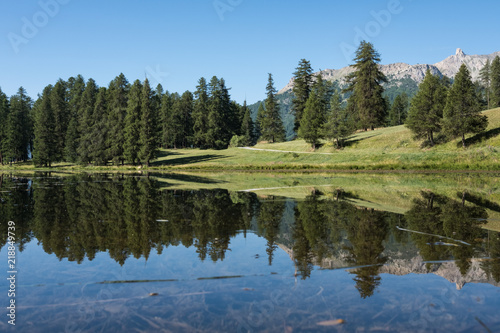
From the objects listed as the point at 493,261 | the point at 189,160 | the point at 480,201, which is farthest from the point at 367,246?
the point at 189,160

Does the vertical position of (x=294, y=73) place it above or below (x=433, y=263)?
above

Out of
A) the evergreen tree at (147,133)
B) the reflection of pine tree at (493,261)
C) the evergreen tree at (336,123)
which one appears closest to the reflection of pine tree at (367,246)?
the reflection of pine tree at (493,261)

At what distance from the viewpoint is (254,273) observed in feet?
22.7

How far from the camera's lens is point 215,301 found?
5.51 meters

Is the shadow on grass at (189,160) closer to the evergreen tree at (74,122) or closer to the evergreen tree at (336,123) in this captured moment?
the evergreen tree at (74,122)

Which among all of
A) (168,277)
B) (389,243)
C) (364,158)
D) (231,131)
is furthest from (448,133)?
(231,131)

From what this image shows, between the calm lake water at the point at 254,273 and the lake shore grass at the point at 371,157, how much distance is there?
1340 inches

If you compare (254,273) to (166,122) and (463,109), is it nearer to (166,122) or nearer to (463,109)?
(463,109)

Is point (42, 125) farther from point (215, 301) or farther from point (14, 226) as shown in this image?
point (215, 301)

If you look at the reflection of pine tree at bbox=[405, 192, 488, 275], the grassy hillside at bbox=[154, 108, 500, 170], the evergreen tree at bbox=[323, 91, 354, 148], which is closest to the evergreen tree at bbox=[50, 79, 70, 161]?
the grassy hillside at bbox=[154, 108, 500, 170]

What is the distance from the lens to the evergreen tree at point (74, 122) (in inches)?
2800

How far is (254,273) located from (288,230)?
13.2 feet

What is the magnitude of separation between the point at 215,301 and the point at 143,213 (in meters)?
9.01

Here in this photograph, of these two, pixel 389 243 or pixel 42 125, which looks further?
pixel 42 125
